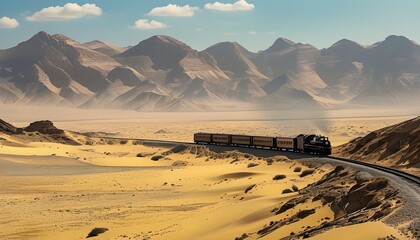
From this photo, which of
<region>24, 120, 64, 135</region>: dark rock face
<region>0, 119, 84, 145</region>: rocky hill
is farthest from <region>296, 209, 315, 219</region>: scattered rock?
<region>24, 120, 64, 135</region>: dark rock face

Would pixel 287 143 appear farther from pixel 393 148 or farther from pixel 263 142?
pixel 393 148

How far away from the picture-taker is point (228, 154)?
58.3 m

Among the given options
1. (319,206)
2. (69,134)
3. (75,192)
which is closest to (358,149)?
(75,192)

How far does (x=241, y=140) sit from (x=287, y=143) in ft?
37.8

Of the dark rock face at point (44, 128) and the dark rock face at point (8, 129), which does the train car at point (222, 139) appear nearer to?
the dark rock face at point (44, 128)

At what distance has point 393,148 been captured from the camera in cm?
4350

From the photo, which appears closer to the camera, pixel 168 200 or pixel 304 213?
pixel 304 213

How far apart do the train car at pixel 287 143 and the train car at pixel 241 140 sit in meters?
7.14

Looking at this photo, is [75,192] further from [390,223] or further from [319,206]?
[390,223]

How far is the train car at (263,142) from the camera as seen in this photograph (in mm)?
57969

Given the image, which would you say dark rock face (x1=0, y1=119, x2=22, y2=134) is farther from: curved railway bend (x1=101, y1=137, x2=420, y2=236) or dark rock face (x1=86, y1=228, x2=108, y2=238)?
dark rock face (x1=86, y1=228, x2=108, y2=238)

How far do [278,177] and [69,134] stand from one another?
2117 inches

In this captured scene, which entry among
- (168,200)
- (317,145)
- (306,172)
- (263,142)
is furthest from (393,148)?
(168,200)

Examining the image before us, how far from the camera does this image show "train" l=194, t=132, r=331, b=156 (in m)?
48.7
